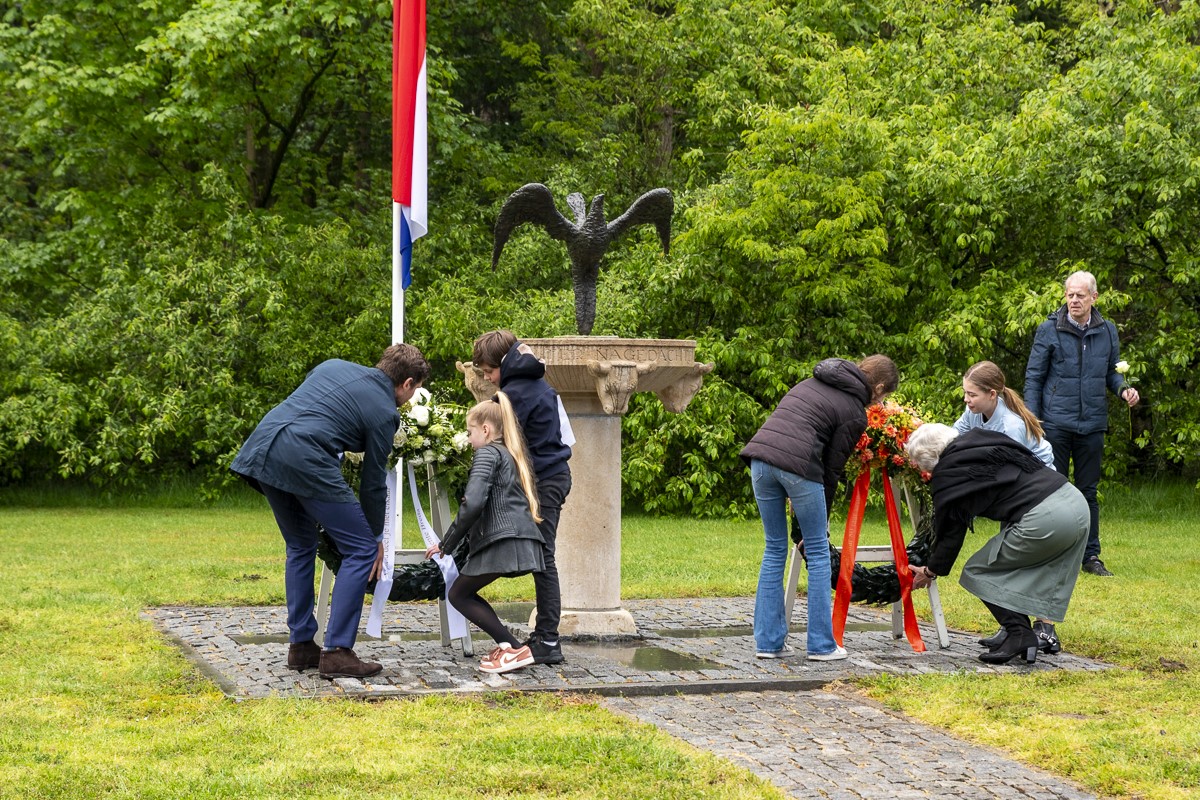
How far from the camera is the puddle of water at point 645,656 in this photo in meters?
7.66

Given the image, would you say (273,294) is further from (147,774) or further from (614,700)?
(147,774)

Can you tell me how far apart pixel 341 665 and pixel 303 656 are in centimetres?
40

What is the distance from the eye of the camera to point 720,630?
29.8 feet

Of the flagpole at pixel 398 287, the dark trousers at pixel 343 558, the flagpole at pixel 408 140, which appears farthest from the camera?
the flagpole at pixel 408 140

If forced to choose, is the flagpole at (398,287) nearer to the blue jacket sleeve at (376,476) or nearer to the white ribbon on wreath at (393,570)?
the white ribbon on wreath at (393,570)

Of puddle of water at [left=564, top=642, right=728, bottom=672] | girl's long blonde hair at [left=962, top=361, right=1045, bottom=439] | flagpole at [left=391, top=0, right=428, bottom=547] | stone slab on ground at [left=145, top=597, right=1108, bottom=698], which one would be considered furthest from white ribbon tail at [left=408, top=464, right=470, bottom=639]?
flagpole at [left=391, top=0, right=428, bottom=547]

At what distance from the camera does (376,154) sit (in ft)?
82.3

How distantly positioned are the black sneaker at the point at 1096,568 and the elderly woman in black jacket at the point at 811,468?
166 inches

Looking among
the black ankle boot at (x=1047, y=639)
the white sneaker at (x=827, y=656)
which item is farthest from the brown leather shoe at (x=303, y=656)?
the black ankle boot at (x=1047, y=639)

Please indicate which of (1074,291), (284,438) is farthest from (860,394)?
(1074,291)

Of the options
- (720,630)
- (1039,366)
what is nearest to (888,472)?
(720,630)

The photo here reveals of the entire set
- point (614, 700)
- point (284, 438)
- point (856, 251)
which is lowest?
point (614, 700)

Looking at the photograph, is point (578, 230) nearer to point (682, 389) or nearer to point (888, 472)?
point (682, 389)

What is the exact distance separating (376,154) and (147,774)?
20833 millimetres
